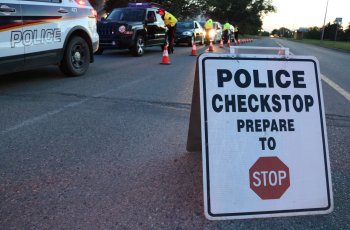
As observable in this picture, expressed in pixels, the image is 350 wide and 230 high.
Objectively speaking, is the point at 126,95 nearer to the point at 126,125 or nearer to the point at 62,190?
the point at 126,125

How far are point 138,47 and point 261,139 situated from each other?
1148 cm

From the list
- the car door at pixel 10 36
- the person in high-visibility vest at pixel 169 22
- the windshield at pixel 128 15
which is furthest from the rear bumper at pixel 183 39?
the car door at pixel 10 36

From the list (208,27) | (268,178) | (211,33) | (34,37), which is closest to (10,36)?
(34,37)

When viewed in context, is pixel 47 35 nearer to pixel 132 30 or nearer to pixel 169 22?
pixel 132 30

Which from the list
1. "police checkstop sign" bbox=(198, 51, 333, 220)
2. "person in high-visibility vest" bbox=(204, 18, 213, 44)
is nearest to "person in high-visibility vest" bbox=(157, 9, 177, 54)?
"person in high-visibility vest" bbox=(204, 18, 213, 44)

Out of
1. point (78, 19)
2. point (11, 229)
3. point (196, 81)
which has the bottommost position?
point (11, 229)

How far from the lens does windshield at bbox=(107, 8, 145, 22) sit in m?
13.8

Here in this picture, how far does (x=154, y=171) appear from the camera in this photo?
3250 mm

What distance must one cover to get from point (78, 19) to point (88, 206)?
5728mm

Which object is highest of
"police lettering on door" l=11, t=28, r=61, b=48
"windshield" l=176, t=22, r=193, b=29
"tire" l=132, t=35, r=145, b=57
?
"windshield" l=176, t=22, r=193, b=29

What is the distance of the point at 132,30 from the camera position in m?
12.9

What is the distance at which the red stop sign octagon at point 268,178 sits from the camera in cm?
225

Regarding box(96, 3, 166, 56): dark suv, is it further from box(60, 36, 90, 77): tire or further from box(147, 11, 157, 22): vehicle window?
box(60, 36, 90, 77): tire

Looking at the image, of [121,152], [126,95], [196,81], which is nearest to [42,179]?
[121,152]
